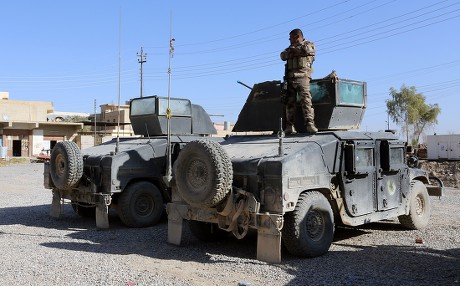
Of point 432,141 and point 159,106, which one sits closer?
point 159,106

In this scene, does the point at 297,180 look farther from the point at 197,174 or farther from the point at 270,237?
the point at 197,174

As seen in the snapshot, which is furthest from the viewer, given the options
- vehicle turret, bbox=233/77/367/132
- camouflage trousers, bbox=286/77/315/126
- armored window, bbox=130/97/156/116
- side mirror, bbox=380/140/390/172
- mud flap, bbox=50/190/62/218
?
armored window, bbox=130/97/156/116

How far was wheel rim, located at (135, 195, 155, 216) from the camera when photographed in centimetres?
1004

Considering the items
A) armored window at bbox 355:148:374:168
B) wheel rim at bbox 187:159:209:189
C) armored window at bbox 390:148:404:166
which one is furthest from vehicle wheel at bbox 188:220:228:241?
armored window at bbox 390:148:404:166

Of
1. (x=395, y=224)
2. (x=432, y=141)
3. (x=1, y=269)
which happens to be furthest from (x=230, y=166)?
(x=432, y=141)

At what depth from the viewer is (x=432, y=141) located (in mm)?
36219

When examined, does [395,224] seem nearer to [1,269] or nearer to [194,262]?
[194,262]

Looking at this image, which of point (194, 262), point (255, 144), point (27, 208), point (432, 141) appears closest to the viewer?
point (194, 262)

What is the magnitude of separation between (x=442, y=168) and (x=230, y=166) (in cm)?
2353

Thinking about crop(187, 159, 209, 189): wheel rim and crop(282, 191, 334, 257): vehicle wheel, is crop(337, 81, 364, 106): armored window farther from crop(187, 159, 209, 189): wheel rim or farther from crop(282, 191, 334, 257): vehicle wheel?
crop(187, 159, 209, 189): wheel rim

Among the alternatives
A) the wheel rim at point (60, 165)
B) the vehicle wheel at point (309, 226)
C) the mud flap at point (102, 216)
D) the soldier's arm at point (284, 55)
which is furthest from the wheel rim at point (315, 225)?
the wheel rim at point (60, 165)

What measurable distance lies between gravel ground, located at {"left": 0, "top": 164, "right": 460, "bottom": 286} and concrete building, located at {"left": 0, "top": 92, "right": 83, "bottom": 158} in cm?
3215

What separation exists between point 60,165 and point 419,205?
22.2ft

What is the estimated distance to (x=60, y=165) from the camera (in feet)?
32.4
